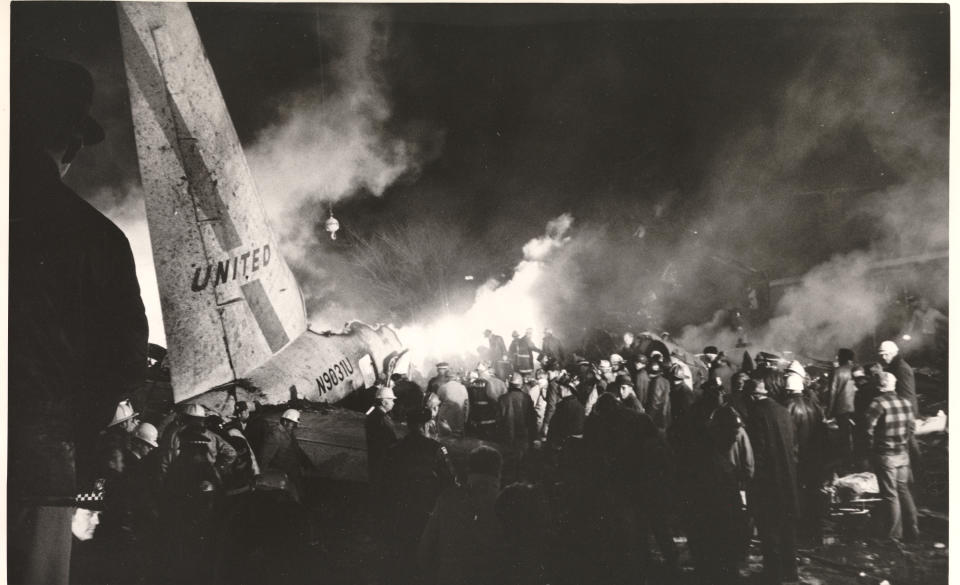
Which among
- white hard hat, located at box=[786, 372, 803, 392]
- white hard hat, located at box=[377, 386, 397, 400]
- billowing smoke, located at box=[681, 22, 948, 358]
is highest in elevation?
billowing smoke, located at box=[681, 22, 948, 358]

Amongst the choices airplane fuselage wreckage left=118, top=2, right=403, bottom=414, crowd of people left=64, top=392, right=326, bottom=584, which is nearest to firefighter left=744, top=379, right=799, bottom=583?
airplane fuselage wreckage left=118, top=2, right=403, bottom=414

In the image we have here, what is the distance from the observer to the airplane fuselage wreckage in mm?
4332

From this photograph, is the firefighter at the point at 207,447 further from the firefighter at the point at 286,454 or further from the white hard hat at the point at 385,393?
the white hard hat at the point at 385,393

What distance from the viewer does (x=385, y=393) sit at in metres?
4.52

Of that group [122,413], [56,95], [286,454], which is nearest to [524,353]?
[286,454]

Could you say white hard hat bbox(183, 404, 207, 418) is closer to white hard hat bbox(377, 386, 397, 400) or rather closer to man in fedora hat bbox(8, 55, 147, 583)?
man in fedora hat bbox(8, 55, 147, 583)

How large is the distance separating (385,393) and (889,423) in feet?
10.5

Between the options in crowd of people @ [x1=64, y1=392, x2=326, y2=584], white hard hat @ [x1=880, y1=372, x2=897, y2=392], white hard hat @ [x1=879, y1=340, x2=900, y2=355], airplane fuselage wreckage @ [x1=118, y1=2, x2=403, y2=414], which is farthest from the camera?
white hard hat @ [x1=879, y1=340, x2=900, y2=355]

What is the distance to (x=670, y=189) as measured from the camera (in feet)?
15.5

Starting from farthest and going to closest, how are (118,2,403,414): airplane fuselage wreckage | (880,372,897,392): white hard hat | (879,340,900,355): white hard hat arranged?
(879,340,900,355): white hard hat
(880,372,897,392): white hard hat
(118,2,403,414): airplane fuselage wreckage

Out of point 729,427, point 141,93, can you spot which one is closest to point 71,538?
point 141,93

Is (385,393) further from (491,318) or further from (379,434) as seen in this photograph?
(491,318)

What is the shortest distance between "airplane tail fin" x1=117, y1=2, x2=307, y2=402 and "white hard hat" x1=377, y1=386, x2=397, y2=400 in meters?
0.74

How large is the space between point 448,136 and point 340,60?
0.85m
